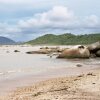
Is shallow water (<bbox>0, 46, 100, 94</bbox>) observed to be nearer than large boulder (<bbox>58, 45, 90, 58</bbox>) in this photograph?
Yes

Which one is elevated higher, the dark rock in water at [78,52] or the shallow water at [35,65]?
the dark rock in water at [78,52]

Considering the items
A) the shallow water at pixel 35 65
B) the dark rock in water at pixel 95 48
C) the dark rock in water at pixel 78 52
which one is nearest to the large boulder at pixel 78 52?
the dark rock in water at pixel 78 52

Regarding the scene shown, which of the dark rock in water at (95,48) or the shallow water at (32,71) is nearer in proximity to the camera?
the shallow water at (32,71)

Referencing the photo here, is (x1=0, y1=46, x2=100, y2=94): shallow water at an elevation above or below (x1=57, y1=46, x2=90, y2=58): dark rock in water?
below

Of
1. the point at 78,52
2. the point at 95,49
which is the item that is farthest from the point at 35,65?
the point at 95,49

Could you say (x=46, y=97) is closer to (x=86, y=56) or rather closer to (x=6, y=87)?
(x=6, y=87)

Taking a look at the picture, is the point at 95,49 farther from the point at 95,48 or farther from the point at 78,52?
the point at 78,52

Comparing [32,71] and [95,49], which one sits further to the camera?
[95,49]

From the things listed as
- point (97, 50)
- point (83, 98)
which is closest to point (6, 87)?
point (83, 98)

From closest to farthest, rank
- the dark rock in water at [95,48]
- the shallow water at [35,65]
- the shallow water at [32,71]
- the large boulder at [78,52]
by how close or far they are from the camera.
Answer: the shallow water at [32,71]
the shallow water at [35,65]
the large boulder at [78,52]
the dark rock in water at [95,48]

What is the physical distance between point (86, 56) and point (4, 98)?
1250 inches

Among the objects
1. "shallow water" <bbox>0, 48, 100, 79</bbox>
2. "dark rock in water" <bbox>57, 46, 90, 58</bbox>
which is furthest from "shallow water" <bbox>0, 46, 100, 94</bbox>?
"dark rock in water" <bbox>57, 46, 90, 58</bbox>

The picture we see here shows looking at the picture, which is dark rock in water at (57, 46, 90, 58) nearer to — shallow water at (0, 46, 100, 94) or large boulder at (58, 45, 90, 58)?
large boulder at (58, 45, 90, 58)

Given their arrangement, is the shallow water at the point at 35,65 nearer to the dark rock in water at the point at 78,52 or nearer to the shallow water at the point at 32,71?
the shallow water at the point at 32,71
